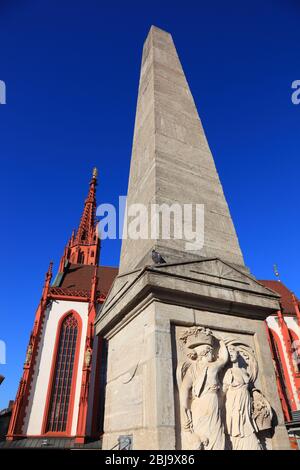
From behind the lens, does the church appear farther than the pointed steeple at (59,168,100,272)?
No

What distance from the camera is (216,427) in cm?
240

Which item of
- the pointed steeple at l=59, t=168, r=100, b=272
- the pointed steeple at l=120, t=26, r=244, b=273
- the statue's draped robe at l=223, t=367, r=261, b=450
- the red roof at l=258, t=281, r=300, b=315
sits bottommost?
the statue's draped robe at l=223, t=367, r=261, b=450

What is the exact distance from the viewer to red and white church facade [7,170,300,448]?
1641 cm

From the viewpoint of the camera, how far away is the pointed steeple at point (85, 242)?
39.1 meters

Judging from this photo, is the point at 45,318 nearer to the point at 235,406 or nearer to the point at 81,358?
the point at 81,358

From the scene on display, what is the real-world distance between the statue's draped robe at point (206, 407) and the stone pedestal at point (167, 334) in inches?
5.2

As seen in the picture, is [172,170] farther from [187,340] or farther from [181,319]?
[187,340]

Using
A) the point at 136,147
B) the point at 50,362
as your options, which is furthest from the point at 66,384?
the point at 136,147

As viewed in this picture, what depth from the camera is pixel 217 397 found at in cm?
254

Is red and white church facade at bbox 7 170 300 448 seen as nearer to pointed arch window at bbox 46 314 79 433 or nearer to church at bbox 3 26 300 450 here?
pointed arch window at bbox 46 314 79 433

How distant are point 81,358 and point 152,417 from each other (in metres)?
18.0

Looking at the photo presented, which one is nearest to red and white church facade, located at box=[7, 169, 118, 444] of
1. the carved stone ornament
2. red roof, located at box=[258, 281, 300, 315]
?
red roof, located at box=[258, 281, 300, 315]

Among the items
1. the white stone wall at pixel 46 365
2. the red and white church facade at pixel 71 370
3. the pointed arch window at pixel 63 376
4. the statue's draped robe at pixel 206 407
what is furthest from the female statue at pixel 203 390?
the pointed arch window at pixel 63 376

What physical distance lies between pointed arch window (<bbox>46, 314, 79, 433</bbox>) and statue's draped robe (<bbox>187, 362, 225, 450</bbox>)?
17489 mm
